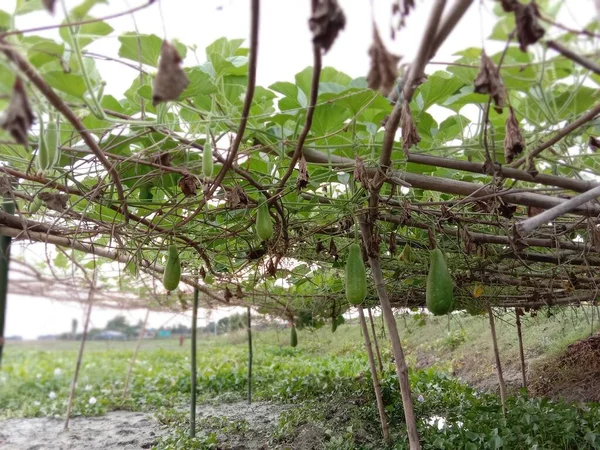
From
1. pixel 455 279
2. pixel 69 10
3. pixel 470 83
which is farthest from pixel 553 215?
pixel 455 279

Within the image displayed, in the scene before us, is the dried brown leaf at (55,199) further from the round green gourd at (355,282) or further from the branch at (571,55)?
the branch at (571,55)

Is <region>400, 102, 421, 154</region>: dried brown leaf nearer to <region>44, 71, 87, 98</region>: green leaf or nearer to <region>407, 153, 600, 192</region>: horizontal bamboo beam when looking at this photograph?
<region>407, 153, 600, 192</region>: horizontal bamboo beam

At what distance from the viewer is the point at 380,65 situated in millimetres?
779

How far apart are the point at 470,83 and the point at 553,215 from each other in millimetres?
610

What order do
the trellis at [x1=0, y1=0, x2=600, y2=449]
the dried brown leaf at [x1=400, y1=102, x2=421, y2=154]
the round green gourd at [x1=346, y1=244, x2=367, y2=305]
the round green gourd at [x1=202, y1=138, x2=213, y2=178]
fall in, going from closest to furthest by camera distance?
the trellis at [x1=0, y1=0, x2=600, y2=449], the dried brown leaf at [x1=400, y1=102, x2=421, y2=154], the round green gourd at [x1=202, y1=138, x2=213, y2=178], the round green gourd at [x1=346, y1=244, x2=367, y2=305]

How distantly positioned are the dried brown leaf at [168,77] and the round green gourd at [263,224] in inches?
44.6

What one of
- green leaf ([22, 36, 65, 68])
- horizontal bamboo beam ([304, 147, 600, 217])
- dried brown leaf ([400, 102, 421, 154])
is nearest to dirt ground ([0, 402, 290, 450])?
horizontal bamboo beam ([304, 147, 600, 217])

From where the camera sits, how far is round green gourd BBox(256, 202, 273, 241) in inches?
75.7

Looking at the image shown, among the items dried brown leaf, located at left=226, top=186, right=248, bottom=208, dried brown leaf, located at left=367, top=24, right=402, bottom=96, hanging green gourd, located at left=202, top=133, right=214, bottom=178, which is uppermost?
dried brown leaf, located at left=226, top=186, right=248, bottom=208

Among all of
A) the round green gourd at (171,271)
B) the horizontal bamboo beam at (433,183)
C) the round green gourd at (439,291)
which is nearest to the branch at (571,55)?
the horizontal bamboo beam at (433,183)

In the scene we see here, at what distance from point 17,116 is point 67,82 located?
447mm

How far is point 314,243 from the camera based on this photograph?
3.05 m

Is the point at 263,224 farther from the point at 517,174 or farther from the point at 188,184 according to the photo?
the point at 517,174

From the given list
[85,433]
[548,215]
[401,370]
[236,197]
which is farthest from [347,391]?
[548,215]
